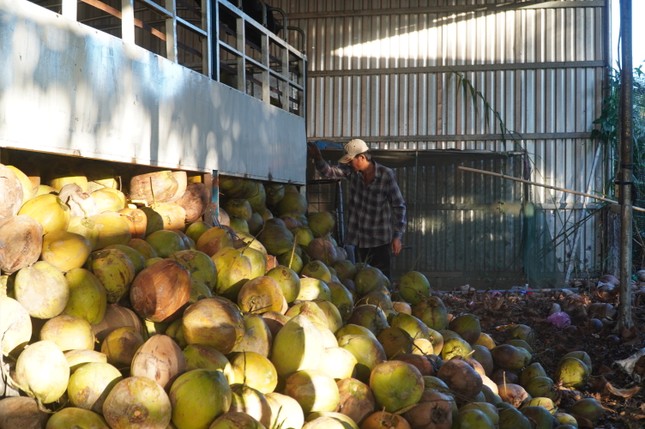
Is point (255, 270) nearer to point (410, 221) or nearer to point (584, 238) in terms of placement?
point (410, 221)

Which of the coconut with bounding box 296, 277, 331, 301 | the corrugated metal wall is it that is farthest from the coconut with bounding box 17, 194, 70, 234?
the corrugated metal wall

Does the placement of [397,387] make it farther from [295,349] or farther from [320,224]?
[320,224]

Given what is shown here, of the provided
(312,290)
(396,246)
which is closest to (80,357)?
(312,290)

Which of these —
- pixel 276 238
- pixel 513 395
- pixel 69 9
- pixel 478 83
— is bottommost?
pixel 513 395

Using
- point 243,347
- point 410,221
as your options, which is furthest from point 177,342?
point 410,221

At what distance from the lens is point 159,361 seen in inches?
114

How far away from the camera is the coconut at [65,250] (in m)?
3.30

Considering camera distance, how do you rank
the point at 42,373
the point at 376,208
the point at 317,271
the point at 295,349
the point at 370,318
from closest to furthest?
1. the point at 42,373
2. the point at 295,349
3. the point at 370,318
4. the point at 317,271
5. the point at 376,208

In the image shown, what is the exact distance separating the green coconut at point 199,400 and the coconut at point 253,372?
1.05ft

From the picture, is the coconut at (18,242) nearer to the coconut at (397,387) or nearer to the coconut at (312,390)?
the coconut at (312,390)

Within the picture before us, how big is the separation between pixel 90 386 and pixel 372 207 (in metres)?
4.94

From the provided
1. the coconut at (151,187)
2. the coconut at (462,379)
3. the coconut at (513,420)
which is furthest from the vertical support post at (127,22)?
the coconut at (513,420)

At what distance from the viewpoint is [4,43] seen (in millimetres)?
3174

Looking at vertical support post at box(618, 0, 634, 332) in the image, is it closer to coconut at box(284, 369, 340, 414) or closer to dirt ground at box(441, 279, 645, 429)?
dirt ground at box(441, 279, 645, 429)
